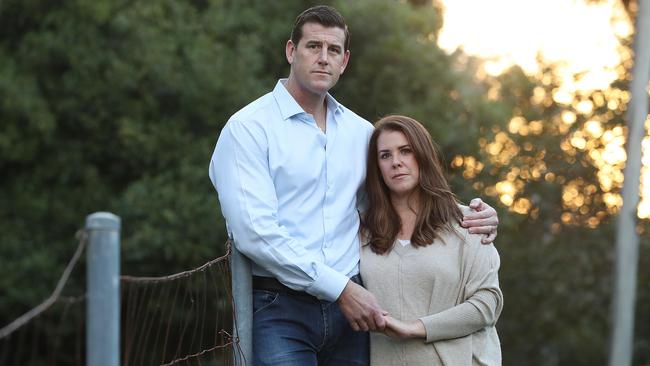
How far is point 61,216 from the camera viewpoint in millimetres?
12680

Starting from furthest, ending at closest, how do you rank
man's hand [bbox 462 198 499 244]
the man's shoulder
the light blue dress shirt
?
1. the man's shoulder
2. man's hand [bbox 462 198 499 244]
3. the light blue dress shirt

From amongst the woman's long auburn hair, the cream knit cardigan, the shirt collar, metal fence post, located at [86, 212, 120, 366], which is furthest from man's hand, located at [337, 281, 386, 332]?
metal fence post, located at [86, 212, 120, 366]

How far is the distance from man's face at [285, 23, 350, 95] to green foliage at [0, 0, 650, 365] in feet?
Result: 27.3

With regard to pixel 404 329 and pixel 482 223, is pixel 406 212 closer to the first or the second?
pixel 482 223

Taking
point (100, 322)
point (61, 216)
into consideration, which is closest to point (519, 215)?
point (61, 216)

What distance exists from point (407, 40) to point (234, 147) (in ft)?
33.0

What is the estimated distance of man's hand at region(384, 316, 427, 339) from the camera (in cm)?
343

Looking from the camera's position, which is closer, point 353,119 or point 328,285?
point 328,285

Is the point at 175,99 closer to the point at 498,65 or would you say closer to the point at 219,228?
the point at 219,228

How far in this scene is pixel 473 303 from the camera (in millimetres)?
3494

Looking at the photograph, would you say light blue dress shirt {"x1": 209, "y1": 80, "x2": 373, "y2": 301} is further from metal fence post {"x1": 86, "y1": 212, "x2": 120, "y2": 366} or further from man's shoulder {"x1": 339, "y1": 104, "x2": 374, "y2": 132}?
metal fence post {"x1": 86, "y1": 212, "x2": 120, "y2": 366}

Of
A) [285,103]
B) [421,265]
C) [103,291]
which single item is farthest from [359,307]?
[103,291]

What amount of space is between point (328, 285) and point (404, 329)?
340mm

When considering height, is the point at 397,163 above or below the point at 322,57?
below
